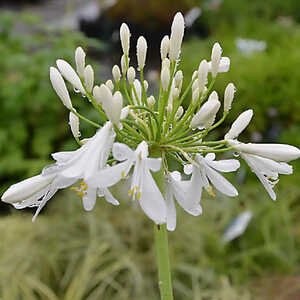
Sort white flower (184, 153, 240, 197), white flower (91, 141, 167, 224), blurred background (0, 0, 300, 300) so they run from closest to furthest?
→ 1. white flower (91, 141, 167, 224)
2. white flower (184, 153, 240, 197)
3. blurred background (0, 0, 300, 300)

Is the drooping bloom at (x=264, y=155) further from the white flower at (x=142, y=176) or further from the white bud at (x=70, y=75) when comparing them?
the white bud at (x=70, y=75)

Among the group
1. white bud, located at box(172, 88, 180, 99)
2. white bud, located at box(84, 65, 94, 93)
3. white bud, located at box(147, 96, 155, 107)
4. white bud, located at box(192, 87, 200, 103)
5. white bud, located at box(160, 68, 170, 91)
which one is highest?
white bud, located at box(84, 65, 94, 93)

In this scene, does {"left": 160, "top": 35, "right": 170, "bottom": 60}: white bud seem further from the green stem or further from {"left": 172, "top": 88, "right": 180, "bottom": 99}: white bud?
the green stem

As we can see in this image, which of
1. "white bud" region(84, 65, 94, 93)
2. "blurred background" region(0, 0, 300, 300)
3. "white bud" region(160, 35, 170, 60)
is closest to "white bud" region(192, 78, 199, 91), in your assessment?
"white bud" region(160, 35, 170, 60)

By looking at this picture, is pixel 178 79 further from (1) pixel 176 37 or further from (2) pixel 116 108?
(2) pixel 116 108

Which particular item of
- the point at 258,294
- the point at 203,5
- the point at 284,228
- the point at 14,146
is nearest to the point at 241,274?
the point at 258,294

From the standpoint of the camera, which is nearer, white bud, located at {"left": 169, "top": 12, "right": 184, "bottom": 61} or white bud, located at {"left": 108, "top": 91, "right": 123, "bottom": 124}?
white bud, located at {"left": 108, "top": 91, "right": 123, "bottom": 124}
